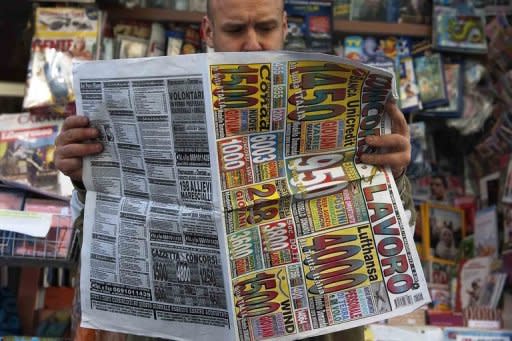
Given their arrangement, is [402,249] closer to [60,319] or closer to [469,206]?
[60,319]

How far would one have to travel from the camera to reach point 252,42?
122cm

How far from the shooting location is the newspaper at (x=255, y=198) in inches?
39.6

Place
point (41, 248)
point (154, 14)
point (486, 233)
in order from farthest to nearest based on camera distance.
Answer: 1. point (486, 233)
2. point (154, 14)
3. point (41, 248)

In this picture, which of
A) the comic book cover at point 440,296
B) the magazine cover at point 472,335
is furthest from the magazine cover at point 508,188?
the magazine cover at point 472,335

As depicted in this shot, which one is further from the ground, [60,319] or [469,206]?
[469,206]

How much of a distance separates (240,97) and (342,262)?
309mm

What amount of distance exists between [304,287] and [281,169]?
192mm

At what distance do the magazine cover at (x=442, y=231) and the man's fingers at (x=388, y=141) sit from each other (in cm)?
178

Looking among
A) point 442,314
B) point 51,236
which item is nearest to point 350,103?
point 51,236

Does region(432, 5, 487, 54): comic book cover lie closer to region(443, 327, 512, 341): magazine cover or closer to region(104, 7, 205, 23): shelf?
region(104, 7, 205, 23): shelf

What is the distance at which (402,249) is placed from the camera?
1.04m

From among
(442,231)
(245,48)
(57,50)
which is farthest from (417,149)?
(245,48)

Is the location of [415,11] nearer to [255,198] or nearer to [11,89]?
[11,89]

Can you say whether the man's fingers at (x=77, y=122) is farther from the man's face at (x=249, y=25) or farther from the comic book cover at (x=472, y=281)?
the comic book cover at (x=472, y=281)
